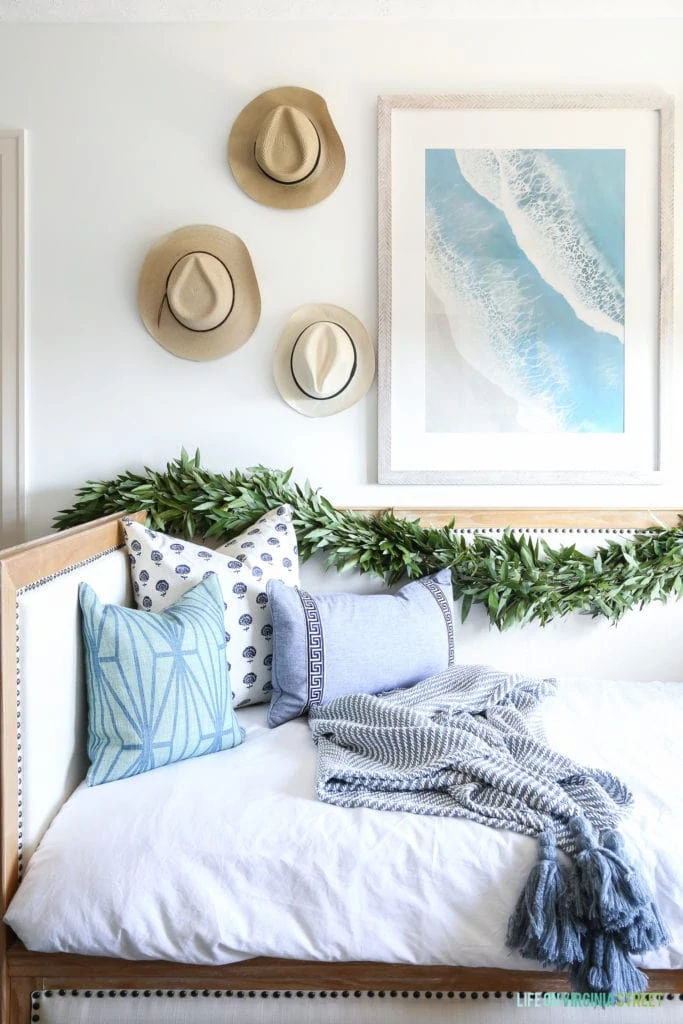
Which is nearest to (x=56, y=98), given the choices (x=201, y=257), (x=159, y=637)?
(x=201, y=257)

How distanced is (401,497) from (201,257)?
36.5 inches

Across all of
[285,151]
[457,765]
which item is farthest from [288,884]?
[285,151]

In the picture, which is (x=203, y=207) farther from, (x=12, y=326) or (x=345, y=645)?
(x=345, y=645)

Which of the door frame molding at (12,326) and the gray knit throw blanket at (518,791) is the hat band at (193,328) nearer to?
the door frame molding at (12,326)

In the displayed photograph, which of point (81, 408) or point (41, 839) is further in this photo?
point (81, 408)

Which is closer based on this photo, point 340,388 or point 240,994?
point 240,994

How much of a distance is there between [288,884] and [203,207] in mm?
1859

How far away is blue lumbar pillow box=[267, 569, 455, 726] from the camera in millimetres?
1721

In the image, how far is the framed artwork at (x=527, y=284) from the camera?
7.15 feet

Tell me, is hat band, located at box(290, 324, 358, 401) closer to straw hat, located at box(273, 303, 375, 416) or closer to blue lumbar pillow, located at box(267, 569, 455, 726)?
straw hat, located at box(273, 303, 375, 416)

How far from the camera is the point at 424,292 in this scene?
220 centimetres

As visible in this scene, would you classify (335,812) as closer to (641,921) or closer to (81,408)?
(641,921)

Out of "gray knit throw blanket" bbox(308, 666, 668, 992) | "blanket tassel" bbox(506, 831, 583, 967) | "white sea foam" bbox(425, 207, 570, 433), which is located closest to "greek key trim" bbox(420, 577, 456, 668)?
"gray knit throw blanket" bbox(308, 666, 668, 992)

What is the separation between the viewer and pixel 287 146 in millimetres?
2143
